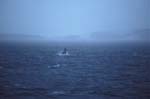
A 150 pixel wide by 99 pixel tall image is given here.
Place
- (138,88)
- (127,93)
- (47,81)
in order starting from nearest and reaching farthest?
(127,93)
(138,88)
(47,81)

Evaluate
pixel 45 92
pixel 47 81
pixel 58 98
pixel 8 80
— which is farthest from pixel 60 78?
pixel 58 98

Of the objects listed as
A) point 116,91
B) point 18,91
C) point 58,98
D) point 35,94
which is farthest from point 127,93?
point 18,91

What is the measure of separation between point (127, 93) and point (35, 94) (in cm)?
816

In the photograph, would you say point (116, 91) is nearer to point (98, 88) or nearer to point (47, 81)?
point (98, 88)

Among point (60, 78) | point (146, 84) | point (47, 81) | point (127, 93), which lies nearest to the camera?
point (127, 93)

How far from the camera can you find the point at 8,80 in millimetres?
30469

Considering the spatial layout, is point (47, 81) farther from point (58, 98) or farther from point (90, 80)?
point (58, 98)

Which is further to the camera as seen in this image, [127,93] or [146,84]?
[146,84]

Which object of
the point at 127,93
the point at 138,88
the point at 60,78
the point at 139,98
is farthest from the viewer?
the point at 60,78

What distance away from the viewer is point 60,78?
108ft

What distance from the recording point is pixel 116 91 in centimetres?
2505

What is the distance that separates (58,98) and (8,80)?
1043 centimetres

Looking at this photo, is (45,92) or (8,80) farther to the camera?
(8,80)

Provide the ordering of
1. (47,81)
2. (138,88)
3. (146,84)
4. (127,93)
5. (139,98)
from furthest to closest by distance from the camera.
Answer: (47,81) → (146,84) → (138,88) → (127,93) → (139,98)
